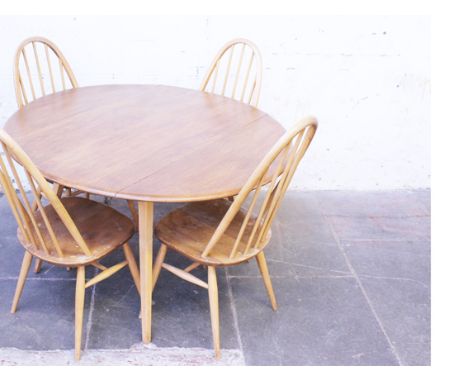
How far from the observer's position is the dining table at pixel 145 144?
Result: 63.3 inches

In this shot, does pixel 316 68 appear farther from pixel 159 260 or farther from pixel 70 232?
pixel 70 232

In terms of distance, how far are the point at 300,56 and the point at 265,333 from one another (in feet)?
5.47

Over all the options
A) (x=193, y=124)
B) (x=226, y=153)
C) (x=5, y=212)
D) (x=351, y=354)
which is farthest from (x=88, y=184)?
(x=5, y=212)

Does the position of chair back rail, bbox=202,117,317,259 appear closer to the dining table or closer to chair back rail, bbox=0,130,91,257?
the dining table

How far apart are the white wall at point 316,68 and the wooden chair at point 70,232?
3.57 feet

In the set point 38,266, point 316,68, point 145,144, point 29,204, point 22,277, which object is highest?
point 316,68

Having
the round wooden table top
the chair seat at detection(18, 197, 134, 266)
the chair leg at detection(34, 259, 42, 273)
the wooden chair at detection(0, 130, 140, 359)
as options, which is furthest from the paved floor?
the round wooden table top

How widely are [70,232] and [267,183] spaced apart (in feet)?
2.36

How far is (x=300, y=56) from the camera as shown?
2906mm

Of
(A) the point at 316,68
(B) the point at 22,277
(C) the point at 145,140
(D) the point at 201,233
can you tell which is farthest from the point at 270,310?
(A) the point at 316,68

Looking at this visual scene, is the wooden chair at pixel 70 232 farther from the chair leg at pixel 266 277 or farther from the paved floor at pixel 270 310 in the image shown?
the chair leg at pixel 266 277

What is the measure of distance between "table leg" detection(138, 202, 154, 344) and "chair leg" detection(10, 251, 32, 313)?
49cm

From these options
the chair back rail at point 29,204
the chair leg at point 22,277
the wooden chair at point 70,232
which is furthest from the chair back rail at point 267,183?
the chair leg at point 22,277

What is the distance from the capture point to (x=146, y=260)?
71.6 inches
